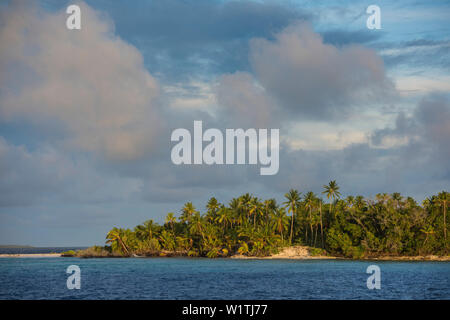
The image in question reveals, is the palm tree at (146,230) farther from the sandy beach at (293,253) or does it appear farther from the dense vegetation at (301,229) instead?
the sandy beach at (293,253)

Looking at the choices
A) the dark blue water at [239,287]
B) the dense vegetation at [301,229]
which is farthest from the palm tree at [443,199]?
the dark blue water at [239,287]

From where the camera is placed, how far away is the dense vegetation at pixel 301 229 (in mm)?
111500

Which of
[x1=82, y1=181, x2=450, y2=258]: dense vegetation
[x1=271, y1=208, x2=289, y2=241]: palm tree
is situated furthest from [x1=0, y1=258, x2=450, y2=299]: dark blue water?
[x1=271, y1=208, x2=289, y2=241]: palm tree

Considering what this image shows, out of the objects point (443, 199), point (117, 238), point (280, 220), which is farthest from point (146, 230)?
point (443, 199)

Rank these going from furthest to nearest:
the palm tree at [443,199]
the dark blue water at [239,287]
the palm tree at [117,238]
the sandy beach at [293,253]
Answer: the palm tree at [117,238] < the sandy beach at [293,253] < the palm tree at [443,199] < the dark blue water at [239,287]

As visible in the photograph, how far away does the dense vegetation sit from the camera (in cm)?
11150

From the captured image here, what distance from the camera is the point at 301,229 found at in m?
136

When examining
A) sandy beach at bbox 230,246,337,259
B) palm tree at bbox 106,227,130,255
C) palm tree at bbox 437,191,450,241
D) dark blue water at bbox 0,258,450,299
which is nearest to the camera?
dark blue water at bbox 0,258,450,299

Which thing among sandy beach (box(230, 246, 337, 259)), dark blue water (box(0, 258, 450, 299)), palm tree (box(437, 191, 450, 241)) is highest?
palm tree (box(437, 191, 450, 241))

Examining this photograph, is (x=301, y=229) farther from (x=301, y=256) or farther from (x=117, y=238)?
(x=117, y=238)

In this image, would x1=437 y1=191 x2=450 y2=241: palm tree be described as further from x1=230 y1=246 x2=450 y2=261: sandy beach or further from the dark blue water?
the dark blue water

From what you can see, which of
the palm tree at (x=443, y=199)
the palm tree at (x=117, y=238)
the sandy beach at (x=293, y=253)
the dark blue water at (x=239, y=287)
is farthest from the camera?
the palm tree at (x=117, y=238)
